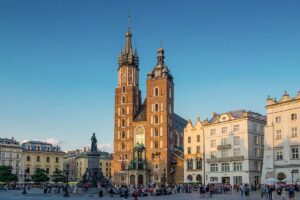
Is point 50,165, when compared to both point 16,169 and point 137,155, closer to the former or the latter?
point 16,169

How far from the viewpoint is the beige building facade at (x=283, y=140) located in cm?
6228

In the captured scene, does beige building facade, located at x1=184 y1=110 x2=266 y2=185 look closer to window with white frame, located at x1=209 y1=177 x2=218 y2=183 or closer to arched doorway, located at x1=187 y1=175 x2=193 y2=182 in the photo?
window with white frame, located at x1=209 y1=177 x2=218 y2=183

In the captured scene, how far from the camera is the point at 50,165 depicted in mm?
134750

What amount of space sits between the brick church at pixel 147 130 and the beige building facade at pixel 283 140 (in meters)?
31.9

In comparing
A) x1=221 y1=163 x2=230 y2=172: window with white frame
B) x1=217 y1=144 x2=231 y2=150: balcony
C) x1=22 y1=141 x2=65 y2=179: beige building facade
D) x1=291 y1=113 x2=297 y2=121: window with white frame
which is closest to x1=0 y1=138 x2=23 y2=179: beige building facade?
x1=22 y1=141 x2=65 y2=179: beige building facade

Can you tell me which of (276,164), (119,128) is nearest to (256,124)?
(276,164)

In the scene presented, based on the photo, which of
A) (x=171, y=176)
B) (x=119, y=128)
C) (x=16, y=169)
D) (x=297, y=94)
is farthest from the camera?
(x=16, y=169)

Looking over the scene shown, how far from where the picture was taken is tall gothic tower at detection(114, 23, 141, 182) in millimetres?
102812

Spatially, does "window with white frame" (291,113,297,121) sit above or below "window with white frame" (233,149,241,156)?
above

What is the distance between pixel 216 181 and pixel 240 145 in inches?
371

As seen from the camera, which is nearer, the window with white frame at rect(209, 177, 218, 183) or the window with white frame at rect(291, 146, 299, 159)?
the window with white frame at rect(291, 146, 299, 159)

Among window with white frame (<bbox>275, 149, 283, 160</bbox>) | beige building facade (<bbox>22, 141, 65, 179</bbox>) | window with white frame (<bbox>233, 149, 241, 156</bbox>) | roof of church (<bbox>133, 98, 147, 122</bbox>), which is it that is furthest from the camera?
beige building facade (<bbox>22, 141, 65, 179</bbox>)

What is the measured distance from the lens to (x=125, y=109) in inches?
4141

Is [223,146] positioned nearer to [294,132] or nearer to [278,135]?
[278,135]
